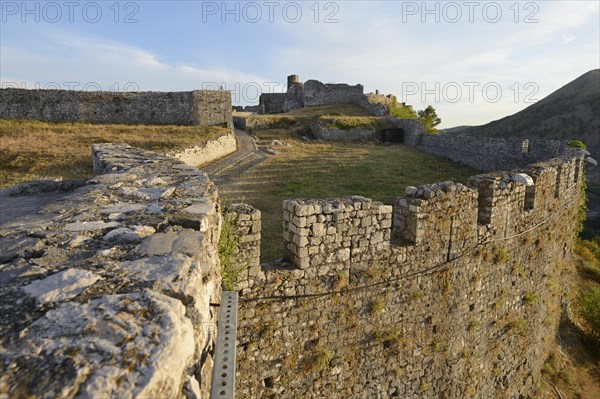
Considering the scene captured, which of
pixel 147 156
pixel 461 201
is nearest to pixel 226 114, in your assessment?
pixel 147 156

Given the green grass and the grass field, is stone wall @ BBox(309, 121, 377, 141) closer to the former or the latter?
the green grass

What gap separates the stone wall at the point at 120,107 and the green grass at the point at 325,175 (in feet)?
12.6

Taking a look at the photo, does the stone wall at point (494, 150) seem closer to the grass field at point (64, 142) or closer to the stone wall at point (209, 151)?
the stone wall at point (209, 151)

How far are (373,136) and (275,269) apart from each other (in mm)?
25634

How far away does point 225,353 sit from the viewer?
2.50 meters

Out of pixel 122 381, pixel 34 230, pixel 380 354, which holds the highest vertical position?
pixel 34 230

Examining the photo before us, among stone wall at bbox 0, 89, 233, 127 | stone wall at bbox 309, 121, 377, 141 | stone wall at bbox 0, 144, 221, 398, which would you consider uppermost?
stone wall at bbox 0, 89, 233, 127

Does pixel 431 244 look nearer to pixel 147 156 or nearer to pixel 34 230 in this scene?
pixel 147 156

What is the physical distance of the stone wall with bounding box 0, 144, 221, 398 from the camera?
1.56 m

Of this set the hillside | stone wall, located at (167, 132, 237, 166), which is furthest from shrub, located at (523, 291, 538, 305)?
the hillside

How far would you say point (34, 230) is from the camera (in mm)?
3098

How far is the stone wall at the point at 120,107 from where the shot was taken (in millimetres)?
23703

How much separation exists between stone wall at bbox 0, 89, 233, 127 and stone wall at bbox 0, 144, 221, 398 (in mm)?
23418

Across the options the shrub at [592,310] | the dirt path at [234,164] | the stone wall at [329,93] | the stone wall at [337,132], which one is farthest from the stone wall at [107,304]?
the stone wall at [329,93]
